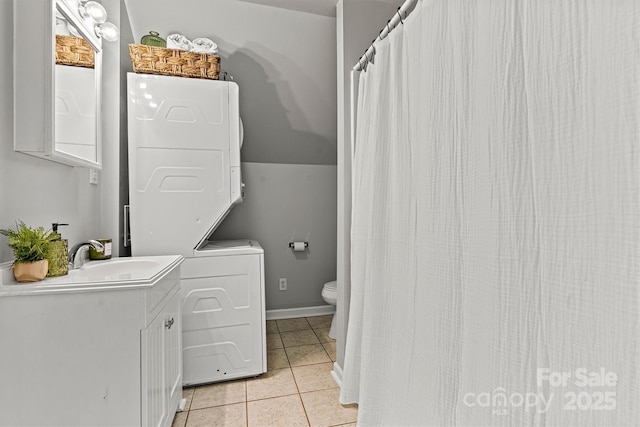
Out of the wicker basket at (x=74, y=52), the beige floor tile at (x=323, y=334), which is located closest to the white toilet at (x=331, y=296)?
the beige floor tile at (x=323, y=334)

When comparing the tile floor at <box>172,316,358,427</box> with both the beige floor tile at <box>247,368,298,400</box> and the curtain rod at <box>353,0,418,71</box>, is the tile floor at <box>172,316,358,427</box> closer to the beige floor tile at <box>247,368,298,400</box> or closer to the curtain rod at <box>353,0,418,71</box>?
the beige floor tile at <box>247,368,298,400</box>

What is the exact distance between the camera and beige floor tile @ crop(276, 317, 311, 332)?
291cm

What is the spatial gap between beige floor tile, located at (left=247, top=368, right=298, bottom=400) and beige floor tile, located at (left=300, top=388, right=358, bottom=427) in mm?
124

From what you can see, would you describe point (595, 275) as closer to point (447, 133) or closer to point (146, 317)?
point (447, 133)

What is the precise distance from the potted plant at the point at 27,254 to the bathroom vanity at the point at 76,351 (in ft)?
0.12

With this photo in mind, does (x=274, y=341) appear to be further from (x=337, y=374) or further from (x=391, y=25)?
(x=391, y=25)

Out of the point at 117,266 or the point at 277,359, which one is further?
the point at 277,359

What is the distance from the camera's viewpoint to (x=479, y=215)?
0.86m

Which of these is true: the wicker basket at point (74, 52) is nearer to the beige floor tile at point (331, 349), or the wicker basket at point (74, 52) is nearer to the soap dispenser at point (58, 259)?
the soap dispenser at point (58, 259)

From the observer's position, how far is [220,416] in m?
1.67

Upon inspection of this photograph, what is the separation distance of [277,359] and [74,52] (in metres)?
2.20

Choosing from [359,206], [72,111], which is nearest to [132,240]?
[72,111]

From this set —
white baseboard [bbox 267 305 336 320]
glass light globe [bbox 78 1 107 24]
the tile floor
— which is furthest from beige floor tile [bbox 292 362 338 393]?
glass light globe [bbox 78 1 107 24]

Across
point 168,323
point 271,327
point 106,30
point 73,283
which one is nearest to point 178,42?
point 106,30
